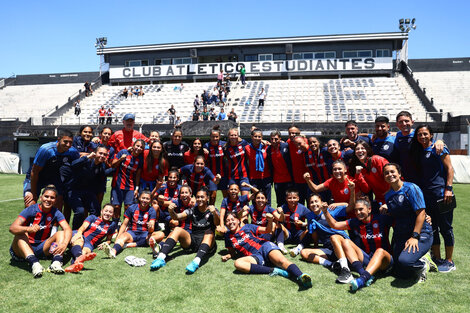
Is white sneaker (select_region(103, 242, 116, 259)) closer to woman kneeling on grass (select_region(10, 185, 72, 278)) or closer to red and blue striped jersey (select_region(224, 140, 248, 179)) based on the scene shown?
woman kneeling on grass (select_region(10, 185, 72, 278))

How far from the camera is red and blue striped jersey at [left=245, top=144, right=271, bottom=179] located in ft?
23.8

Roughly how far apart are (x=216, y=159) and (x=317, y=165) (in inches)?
81.7

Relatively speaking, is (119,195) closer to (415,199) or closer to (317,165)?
(317,165)

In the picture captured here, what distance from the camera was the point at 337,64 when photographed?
101 feet

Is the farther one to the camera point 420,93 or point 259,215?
point 420,93

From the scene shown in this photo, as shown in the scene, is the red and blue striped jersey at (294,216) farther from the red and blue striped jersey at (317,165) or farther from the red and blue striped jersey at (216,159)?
the red and blue striped jersey at (216,159)

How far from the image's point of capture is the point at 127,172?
6.83 metres

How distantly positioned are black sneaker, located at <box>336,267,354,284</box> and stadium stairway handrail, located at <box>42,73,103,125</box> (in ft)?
87.0

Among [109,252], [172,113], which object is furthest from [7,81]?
[109,252]

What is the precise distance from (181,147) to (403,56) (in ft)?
100

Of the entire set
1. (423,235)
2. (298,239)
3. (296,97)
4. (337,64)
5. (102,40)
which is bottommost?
(298,239)

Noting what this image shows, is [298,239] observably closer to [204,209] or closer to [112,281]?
[204,209]

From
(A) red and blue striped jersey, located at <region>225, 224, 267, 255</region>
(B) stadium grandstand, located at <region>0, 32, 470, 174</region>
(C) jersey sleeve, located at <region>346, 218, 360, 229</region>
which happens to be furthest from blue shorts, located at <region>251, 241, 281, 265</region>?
(B) stadium grandstand, located at <region>0, 32, 470, 174</region>

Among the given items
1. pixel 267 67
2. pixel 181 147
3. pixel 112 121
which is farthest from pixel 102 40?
pixel 181 147
